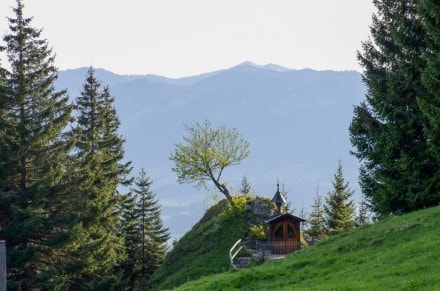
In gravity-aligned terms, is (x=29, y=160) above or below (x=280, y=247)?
above

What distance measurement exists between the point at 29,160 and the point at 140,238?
22.4 metres

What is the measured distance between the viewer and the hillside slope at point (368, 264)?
1633cm

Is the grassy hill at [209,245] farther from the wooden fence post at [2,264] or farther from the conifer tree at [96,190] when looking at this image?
the wooden fence post at [2,264]

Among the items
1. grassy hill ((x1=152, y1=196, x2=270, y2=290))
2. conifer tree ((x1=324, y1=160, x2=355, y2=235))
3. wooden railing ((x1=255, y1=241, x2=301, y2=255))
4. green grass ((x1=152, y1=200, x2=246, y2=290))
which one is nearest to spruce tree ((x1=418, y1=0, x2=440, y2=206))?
wooden railing ((x1=255, y1=241, x2=301, y2=255))

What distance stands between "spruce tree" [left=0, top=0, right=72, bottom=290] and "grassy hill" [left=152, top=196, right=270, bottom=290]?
1178 cm

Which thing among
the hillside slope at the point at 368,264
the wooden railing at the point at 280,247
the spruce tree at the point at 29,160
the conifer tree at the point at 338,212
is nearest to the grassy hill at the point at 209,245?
the wooden railing at the point at 280,247

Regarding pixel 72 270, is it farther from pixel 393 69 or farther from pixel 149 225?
pixel 393 69

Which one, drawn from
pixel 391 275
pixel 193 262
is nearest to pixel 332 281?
pixel 391 275

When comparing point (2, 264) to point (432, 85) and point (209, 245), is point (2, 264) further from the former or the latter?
point (209, 245)

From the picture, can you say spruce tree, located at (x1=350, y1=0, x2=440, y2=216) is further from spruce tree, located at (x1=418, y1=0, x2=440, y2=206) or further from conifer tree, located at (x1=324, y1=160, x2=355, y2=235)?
conifer tree, located at (x1=324, y1=160, x2=355, y2=235)

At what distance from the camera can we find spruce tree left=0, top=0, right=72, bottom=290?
107ft

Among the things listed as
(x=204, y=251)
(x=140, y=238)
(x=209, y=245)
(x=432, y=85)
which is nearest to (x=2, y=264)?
(x=432, y=85)

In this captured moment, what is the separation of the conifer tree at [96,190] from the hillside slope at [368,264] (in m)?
15.9

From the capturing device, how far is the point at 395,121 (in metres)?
30.4
